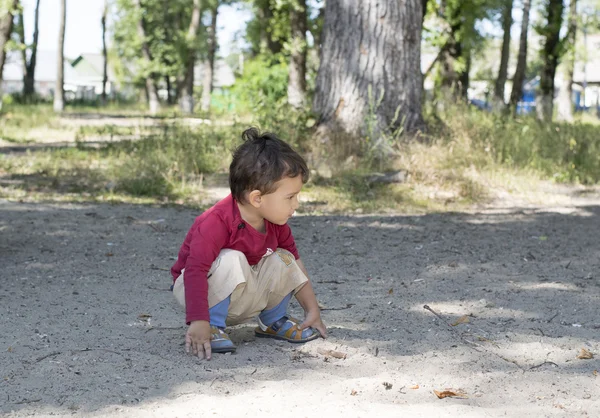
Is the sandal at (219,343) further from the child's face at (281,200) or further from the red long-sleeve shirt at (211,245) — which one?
the child's face at (281,200)

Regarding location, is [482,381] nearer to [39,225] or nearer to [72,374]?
[72,374]

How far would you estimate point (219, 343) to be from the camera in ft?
11.9

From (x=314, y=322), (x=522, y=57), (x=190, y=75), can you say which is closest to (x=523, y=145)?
(x=314, y=322)

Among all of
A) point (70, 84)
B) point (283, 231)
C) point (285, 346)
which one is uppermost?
point (70, 84)

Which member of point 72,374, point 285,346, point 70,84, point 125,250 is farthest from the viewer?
point 70,84

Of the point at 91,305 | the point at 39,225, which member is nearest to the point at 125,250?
the point at 39,225

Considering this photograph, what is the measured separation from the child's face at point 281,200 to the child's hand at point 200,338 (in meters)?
0.56

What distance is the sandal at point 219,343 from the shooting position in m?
3.61

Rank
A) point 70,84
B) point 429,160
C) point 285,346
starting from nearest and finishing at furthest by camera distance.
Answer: point 285,346 < point 429,160 < point 70,84

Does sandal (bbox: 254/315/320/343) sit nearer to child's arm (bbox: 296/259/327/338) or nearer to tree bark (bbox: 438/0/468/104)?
child's arm (bbox: 296/259/327/338)

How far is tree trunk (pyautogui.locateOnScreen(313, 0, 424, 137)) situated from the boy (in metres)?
5.90

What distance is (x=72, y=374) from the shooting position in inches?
128

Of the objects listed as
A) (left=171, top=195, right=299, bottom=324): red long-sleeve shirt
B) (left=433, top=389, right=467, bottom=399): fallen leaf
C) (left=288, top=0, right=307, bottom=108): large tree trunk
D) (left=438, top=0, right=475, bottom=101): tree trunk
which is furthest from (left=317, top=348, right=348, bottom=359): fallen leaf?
(left=438, top=0, right=475, bottom=101): tree trunk

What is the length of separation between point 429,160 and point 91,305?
17.7ft
